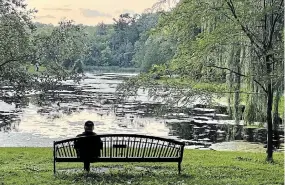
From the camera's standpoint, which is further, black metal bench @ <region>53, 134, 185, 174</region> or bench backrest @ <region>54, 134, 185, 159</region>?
bench backrest @ <region>54, 134, 185, 159</region>

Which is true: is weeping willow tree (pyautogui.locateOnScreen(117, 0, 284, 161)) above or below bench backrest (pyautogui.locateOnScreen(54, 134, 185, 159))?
above

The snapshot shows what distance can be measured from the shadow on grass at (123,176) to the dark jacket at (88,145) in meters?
0.34

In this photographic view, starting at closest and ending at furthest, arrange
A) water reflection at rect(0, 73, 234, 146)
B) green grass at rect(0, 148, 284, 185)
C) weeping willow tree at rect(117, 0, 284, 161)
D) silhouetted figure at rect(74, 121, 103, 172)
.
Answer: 1. green grass at rect(0, 148, 284, 185)
2. silhouetted figure at rect(74, 121, 103, 172)
3. weeping willow tree at rect(117, 0, 284, 161)
4. water reflection at rect(0, 73, 234, 146)

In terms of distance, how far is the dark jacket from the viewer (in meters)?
8.00

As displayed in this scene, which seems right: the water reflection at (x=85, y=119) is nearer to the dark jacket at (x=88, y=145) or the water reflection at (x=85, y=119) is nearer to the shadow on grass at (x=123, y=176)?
the shadow on grass at (x=123, y=176)

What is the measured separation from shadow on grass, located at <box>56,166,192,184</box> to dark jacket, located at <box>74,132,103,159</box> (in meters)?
0.34

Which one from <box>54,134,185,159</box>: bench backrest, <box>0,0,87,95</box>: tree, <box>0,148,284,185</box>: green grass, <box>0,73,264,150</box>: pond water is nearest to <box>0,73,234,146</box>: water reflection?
<box>0,73,264,150</box>: pond water

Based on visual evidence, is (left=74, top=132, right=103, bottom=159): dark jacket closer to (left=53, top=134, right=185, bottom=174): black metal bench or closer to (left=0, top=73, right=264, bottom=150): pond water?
(left=53, top=134, right=185, bottom=174): black metal bench

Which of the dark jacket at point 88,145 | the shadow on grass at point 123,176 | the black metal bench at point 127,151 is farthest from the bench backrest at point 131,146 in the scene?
the shadow on grass at point 123,176

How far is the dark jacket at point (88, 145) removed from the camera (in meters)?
8.00

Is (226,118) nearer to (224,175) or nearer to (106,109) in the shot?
(106,109)

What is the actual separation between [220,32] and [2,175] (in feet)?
17.4

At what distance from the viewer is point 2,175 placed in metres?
8.18

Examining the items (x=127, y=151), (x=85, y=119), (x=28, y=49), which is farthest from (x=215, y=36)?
(x=85, y=119)
